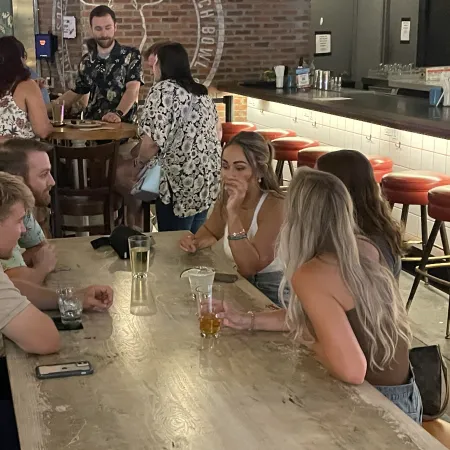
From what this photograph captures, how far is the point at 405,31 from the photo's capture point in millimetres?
10148

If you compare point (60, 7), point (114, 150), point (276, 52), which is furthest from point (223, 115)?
point (114, 150)

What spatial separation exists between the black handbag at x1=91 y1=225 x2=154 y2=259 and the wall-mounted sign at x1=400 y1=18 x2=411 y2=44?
754cm

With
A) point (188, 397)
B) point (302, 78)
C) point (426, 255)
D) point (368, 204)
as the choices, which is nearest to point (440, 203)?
point (426, 255)

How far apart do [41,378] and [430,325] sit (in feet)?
10.6

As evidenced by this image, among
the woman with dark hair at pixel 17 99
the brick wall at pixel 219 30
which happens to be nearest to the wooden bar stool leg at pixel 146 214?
the woman with dark hair at pixel 17 99

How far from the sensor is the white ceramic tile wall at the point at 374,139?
18.1ft

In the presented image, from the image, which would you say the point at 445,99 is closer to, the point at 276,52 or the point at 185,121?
the point at 185,121

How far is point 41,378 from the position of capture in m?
2.14

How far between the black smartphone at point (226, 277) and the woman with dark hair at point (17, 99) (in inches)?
116

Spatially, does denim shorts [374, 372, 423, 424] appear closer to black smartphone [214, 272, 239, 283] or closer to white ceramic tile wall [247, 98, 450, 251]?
black smartphone [214, 272, 239, 283]

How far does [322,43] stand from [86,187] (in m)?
5.87

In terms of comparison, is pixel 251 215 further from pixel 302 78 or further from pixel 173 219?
pixel 302 78

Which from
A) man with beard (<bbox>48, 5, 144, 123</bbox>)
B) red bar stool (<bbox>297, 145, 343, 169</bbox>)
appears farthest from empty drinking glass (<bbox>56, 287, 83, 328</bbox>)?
man with beard (<bbox>48, 5, 144, 123</bbox>)

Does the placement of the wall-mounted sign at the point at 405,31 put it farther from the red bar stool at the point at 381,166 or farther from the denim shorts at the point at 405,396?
the denim shorts at the point at 405,396
